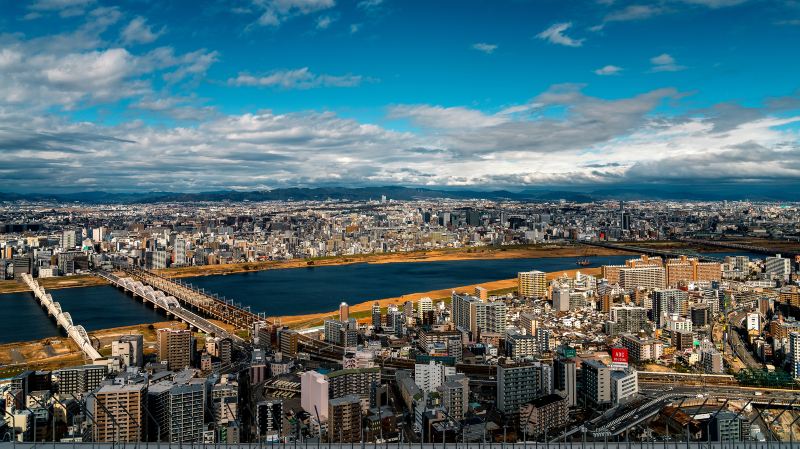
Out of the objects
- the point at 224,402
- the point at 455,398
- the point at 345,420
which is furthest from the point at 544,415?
the point at 224,402

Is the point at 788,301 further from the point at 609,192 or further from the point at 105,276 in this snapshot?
the point at 609,192

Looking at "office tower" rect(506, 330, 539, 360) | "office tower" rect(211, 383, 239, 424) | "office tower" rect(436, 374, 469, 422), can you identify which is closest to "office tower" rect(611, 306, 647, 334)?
"office tower" rect(506, 330, 539, 360)

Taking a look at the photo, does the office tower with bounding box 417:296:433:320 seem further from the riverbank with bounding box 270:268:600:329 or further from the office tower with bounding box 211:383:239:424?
the office tower with bounding box 211:383:239:424

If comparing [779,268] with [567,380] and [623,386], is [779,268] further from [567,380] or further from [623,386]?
[567,380]

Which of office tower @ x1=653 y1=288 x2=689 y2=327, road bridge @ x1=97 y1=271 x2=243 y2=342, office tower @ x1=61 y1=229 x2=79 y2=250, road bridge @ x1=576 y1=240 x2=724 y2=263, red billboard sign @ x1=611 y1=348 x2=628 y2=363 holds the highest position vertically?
office tower @ x1=61 y1=229 x2=79 y2=250

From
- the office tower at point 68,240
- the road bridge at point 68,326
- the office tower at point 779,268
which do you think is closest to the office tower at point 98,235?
the office tower at point 68,240

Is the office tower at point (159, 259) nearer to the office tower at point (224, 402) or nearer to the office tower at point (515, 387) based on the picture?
the office tower at point (224, 402)

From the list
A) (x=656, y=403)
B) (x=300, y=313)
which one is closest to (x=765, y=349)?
(x=656, y=403)
